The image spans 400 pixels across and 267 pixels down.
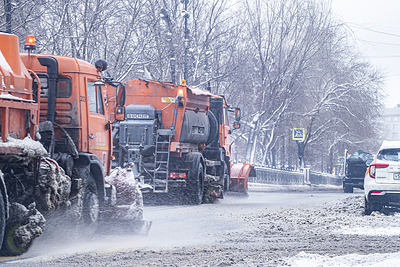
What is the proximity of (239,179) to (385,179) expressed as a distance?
8.80 m

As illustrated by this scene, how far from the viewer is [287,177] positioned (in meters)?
38.1

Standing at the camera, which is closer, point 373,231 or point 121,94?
point 373,231

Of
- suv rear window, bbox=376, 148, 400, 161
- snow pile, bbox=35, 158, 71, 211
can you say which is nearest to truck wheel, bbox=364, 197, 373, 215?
suv rear window, bbox=376, 148, 400, 161

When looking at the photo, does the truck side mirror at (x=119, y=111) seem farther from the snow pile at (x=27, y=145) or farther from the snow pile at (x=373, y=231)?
the snow pile at (x=373, y=231)

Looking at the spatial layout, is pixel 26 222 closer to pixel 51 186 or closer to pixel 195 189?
pixel 51 186

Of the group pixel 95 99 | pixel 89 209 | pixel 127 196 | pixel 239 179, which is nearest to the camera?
pixel 89 209

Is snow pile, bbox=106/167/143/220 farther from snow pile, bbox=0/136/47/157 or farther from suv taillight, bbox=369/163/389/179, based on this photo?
suv taillight, bbox=369/163/389/179

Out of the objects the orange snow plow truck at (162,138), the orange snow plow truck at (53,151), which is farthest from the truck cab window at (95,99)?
the orange snow plow truck at (162,138)

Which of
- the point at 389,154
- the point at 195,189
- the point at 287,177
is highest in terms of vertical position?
the point at 389,154

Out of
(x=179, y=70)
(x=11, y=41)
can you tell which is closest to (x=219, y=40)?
(x=179, y=70)

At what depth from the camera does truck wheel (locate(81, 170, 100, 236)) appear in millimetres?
9430

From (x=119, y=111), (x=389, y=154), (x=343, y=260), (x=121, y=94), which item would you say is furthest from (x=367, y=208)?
(x=343, y=260)

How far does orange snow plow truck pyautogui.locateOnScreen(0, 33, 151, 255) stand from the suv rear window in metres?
5.14

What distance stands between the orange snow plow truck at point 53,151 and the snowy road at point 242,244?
1.51ft
